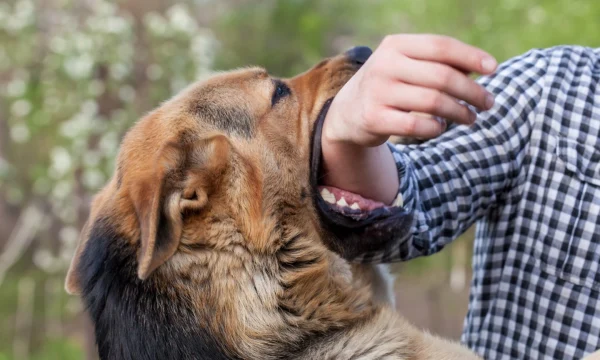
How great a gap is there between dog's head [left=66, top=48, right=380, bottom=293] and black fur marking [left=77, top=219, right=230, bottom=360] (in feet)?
0.29

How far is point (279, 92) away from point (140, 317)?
3.33ft

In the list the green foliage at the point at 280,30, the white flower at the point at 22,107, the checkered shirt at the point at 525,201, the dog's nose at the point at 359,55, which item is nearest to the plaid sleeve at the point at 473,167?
the checkered shirt at the point at 525,201

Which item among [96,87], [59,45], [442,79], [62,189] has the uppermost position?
[442,79]

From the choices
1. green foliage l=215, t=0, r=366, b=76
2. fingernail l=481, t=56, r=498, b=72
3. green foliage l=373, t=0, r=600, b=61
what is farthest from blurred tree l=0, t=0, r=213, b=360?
fingernail l=481, t=56, r=498, b=72

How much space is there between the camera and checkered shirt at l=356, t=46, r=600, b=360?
7.57 feet

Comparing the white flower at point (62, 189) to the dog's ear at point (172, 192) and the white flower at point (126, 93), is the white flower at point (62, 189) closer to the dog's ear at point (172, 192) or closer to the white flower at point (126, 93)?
the white flower at point (126, 93)

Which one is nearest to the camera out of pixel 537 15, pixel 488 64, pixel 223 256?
pixel 488 64

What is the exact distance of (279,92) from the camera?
254cm

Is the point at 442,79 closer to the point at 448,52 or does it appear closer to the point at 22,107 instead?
the point at 448,52

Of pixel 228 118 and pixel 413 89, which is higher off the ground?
pixel 413 89

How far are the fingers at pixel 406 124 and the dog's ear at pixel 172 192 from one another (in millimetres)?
634

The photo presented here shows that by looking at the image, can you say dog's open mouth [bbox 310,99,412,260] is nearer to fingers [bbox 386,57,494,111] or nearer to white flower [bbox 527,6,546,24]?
fingers [bbox 386,57,494,111]

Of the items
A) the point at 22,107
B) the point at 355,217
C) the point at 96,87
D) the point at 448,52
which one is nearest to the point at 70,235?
the point at 22,107

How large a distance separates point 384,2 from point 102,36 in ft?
9.62
